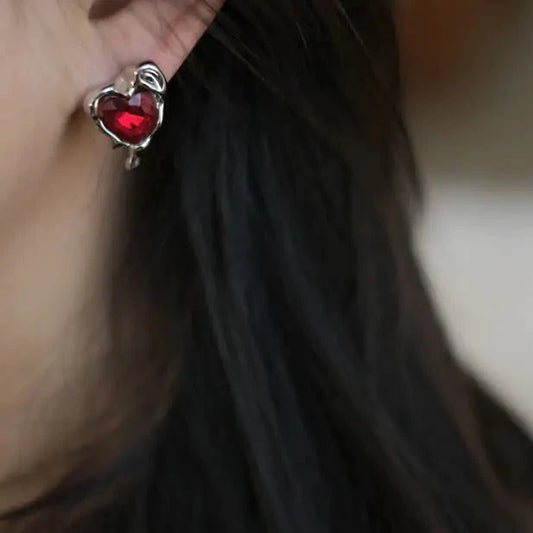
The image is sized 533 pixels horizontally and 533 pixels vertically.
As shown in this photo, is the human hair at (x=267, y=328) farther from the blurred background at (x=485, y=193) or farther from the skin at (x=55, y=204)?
the blurred background at (x=485, y=193)

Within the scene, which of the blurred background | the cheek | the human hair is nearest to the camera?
the cheek

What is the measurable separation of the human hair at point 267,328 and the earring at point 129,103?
0.08 m

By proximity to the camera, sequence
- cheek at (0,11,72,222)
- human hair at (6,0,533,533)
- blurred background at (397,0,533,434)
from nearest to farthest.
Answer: cheek at (0,11,72,222) < human hair at (6,0,533,533) < blurred background at (397,0,533,434)

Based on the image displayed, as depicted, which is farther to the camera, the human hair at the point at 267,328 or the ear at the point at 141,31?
the human hair at the point at 267,328

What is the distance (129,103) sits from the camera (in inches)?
15.9

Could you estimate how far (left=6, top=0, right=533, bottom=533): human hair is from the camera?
51 centimetres

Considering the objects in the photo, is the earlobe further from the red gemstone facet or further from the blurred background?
the blurred background

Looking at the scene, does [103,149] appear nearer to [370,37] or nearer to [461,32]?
[370,37]

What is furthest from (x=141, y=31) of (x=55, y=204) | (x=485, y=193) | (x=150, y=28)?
(x=485, y=193)

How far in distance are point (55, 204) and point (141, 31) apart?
112 mm

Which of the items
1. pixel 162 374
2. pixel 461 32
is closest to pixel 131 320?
pixel 162 374

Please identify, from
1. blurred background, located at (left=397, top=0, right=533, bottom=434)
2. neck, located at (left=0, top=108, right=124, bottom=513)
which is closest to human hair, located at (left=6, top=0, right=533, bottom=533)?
neck, located at (left=0, top=108, right=124, bottom=513)

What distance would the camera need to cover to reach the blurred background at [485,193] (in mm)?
885

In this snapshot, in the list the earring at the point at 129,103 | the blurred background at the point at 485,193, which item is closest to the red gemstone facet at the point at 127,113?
the earring at the point at 129,103
